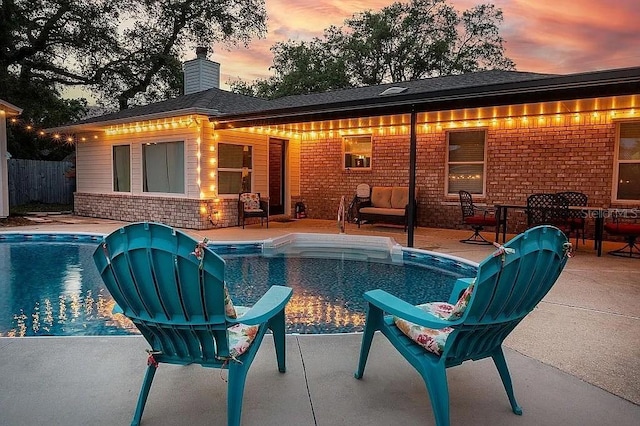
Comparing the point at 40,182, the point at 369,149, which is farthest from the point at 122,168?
the point at 369,149

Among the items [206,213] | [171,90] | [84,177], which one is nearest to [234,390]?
[206,213]

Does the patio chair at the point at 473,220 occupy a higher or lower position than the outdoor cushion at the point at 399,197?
lower

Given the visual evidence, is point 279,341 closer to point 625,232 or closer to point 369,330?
point 369,330

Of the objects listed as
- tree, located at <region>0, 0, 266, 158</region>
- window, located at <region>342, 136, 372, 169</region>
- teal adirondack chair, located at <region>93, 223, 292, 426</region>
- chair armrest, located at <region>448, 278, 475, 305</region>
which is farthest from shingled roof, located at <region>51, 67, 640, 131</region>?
tree, located at <region>0, 0, 266, 158</region>

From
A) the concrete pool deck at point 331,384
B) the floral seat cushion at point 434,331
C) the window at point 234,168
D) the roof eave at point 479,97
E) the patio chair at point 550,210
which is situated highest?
the roof eave at point 479,97

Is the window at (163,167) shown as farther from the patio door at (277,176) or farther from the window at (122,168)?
the patio door at (277,176)

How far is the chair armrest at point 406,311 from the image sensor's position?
83.5 inches

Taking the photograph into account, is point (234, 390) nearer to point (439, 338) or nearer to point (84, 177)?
point (439, 338)

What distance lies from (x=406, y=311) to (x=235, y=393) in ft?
2.96

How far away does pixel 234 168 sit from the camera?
11.1 meters

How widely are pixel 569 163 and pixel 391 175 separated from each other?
4004 millimetres

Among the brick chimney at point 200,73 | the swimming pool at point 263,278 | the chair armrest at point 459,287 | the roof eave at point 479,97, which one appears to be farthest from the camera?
the brick chimney at point 200,73

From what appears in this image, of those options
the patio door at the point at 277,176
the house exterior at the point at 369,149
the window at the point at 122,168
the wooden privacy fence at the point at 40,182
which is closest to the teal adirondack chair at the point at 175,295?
the house exterior at the point at 369,149

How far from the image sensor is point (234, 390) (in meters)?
2.01
